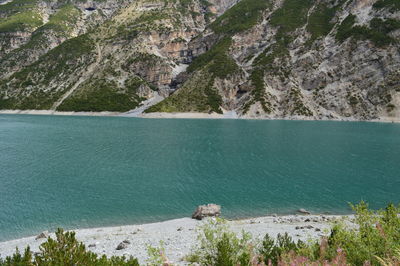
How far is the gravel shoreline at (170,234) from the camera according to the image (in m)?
17.8

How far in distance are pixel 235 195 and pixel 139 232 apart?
14955 mm

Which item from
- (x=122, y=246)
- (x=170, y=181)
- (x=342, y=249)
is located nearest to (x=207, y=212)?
(x=122, y=246)

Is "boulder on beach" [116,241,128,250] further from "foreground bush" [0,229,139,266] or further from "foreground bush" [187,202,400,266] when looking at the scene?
"foreground bush" [0,229,139,266]

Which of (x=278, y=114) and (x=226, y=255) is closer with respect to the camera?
(x=226, y=255)

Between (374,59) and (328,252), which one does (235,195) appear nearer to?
(328,252)

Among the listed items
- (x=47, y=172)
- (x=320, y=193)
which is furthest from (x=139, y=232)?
(x=47, y=172)

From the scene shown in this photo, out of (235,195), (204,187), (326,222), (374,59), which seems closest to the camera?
(326,222)

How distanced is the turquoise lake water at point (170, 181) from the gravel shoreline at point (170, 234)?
264 centimetres

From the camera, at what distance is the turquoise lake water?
28266 mm

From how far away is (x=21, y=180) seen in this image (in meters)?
38.4

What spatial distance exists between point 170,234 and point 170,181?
59.5ft

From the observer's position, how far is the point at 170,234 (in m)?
21.3

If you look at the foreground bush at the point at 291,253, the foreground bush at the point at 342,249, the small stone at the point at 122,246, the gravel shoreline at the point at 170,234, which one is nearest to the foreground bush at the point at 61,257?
the foreground bush at the point at 291,253

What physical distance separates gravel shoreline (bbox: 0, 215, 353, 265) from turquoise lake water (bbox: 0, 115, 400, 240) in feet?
8.66
